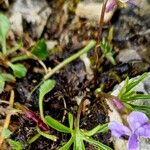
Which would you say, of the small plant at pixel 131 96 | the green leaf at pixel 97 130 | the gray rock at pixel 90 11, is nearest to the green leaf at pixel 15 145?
the green leaf at pixel 97 130

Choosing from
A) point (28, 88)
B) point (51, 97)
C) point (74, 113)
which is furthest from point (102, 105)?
point (28, 88)

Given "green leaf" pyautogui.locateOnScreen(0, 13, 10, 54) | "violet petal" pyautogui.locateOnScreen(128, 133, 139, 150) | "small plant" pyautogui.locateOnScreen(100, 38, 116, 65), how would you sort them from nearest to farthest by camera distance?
"violet petal" pyautogui.locateOnScreen(128, 133, 139, 150), "small plant" pyautogui.locateOnScreen(100, 38, 116, 65), "green leaf" pyautogui.locateOnScreen(0, 13, 10, 54)

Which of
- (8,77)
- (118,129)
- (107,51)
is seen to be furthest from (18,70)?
(118,129)

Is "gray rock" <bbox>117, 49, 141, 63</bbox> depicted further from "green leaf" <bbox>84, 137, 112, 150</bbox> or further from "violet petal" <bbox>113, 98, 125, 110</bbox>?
"green leaf" <bbox>84, 137, 112, 150</bbox>

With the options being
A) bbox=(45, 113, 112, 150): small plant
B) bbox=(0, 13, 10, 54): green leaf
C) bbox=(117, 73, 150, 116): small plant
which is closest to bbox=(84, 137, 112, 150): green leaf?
bbox=(45, 113, 112, 150): small plant

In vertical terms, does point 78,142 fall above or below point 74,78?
below

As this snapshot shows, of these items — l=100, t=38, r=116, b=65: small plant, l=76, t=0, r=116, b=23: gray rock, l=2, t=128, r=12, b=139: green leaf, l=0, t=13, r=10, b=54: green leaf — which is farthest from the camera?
l=76, t=0, r=116, b=23: gray rock

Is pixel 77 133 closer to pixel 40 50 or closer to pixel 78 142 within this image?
pixel 78 142

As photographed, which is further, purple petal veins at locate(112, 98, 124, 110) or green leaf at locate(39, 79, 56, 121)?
green leaf at locate(39, 79, 56, 121)
